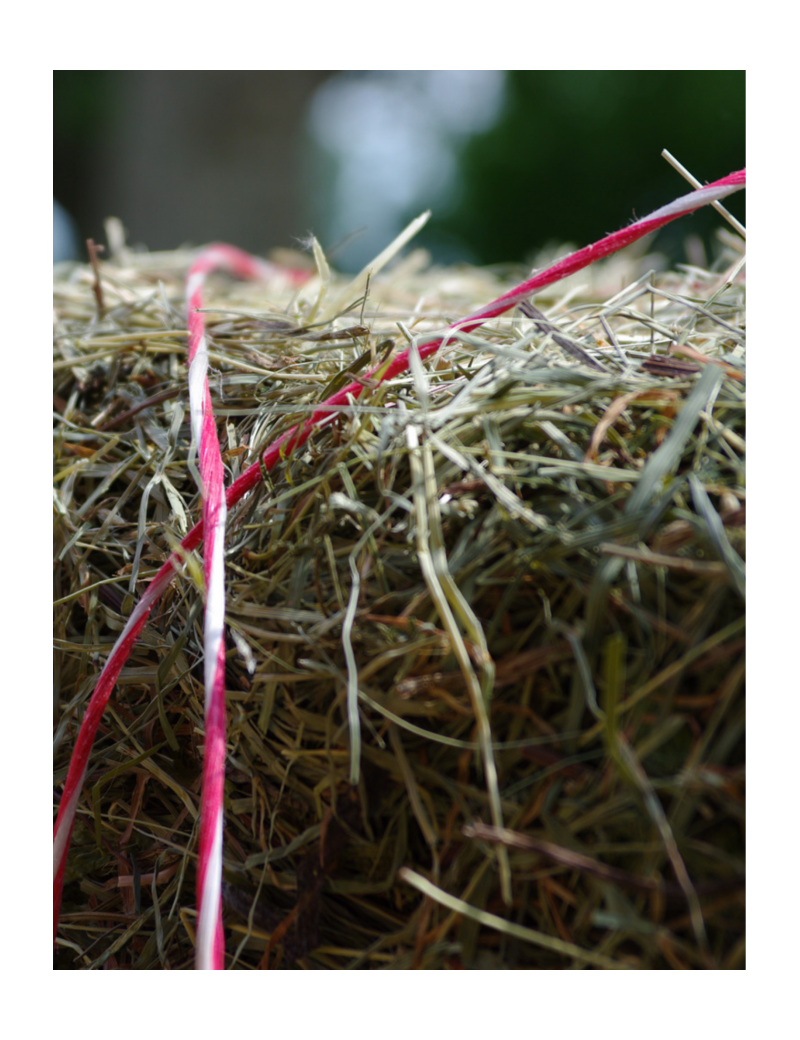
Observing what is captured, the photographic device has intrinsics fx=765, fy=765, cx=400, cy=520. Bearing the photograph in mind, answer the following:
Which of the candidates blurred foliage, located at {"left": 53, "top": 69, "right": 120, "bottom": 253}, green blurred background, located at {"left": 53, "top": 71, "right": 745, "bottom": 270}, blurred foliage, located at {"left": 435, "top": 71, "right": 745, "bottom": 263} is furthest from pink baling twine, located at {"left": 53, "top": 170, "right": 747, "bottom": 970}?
blurred foliage, located at {"left": 435, "top": 71, "right": 745, "bottom": 263}

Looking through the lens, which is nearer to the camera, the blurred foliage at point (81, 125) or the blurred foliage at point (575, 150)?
the blurred foliage at point (81, 125)

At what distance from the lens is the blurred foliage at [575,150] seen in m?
2.59

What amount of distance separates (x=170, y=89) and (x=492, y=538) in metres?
1.99

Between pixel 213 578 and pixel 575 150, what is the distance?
3054 mm

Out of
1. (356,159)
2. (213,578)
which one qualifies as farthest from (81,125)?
(213,578)

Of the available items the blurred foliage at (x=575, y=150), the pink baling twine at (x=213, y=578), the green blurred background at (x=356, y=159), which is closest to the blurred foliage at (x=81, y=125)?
the green blurred background at (x=356, y=159)

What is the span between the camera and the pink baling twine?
0.23 m

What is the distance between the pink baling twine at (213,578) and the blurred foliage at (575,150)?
7.60 feet

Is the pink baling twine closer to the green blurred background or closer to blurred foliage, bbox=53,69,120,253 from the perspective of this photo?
the green blurred background

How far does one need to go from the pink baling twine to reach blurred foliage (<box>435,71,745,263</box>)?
232 centimetres

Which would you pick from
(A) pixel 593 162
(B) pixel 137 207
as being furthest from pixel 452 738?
(A) pixel 593 162

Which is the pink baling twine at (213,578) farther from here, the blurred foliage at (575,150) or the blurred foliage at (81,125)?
the blurred foliage at (575,150)

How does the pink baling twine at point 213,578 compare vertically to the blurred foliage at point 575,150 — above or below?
below

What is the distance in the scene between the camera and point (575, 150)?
286 cm
